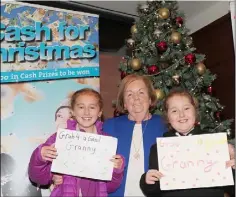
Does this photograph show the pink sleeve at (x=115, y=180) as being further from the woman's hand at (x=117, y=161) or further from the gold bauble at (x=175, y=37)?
the gold bauble at (x=175, y=37)

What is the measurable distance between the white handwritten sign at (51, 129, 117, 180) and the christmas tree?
982 millimetres

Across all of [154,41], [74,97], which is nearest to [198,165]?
[74,97]

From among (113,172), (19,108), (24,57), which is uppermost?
(24,57)

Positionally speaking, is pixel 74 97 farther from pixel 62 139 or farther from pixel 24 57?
pixel 24 57

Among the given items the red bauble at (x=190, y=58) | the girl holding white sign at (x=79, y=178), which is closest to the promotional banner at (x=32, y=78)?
the red bauble at (x=190, y=58)

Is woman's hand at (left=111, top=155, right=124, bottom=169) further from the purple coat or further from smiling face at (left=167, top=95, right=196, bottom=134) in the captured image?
smiling face at (left=167, top=95, right=196, bottom=134)

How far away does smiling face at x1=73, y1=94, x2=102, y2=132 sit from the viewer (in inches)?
65.6

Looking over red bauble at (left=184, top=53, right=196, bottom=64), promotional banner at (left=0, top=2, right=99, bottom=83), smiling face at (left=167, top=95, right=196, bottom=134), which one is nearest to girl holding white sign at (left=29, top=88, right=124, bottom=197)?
smiling face at (left=167, top=95, right=196, bottom=134)

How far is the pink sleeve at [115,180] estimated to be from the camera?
1590mm

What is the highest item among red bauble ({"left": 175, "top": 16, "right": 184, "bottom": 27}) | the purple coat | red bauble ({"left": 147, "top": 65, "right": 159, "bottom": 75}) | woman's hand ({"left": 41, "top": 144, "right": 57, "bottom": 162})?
red bauble ({"left": 175, "top": 16, "right": 184, "bottom": 27})

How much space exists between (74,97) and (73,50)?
126 cm

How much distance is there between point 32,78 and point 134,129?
1342mm

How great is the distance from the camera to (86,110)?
5.46ft

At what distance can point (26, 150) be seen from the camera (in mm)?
2699
